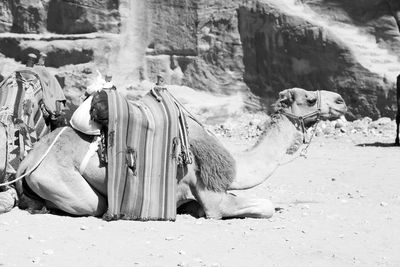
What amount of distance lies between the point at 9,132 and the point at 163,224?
1.50 m

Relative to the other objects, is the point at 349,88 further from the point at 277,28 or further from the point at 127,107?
the point at 127,107

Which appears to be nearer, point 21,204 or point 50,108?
point 21,204

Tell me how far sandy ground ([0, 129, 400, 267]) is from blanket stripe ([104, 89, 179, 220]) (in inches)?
5.1

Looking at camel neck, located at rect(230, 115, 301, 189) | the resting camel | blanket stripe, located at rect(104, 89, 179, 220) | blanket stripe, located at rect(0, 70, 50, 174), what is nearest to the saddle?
blanket stripe, located at rect(0, 70, 50, 174)

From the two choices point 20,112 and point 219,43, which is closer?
point 20,112

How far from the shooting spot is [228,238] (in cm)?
514

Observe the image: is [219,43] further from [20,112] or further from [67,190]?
[67,190]

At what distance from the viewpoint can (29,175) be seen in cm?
564

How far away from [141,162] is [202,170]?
42 cm

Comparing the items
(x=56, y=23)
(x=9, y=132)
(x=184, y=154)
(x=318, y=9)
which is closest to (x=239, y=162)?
(x=184, y=154)

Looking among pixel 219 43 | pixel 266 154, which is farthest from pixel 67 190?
pixel 219 43

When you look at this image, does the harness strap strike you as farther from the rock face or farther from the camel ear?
the rock face

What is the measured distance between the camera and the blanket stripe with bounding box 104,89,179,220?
5562 millimetres

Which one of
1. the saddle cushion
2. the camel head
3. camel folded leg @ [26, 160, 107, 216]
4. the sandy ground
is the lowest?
the sandy ground
